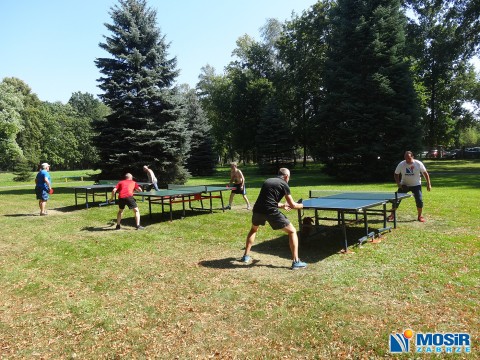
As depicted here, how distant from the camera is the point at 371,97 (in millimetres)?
24281

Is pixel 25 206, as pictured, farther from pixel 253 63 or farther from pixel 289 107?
pixel 253 63

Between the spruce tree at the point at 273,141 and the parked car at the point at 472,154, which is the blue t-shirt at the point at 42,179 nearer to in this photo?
the spruce tree at the point at 273,141

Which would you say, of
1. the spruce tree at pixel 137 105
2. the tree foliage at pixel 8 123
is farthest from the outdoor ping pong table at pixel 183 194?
the tree foliage at pixel 8 123

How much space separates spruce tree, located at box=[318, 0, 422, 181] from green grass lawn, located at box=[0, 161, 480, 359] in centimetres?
1454

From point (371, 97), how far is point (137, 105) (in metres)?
15.2

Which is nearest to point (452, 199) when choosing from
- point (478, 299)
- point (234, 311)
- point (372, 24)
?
point (478, 299)

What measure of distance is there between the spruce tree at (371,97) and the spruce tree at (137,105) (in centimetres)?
1079

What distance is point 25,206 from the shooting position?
16.9 meters

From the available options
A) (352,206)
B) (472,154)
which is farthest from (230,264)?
(472,154)

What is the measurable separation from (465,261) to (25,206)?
57.1 feet

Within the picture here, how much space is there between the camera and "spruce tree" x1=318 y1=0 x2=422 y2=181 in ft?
77.5

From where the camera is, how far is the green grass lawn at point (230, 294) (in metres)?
4.31

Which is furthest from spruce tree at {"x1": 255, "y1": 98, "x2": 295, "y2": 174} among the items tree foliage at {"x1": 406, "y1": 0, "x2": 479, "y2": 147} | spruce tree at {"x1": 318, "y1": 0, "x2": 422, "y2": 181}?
tree foliage at {"x1": 406, "y1": 0, "x2": 479, "y2": 147}

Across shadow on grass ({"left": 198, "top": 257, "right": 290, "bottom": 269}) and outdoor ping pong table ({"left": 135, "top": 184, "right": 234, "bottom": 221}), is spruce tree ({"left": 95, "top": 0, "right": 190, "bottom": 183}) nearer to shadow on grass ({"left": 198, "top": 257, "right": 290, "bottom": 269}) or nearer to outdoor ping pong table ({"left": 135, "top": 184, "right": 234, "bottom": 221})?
outdoor ping pong table ({"left": 135, "top": 184, "right": 234, "bottom": 221})
